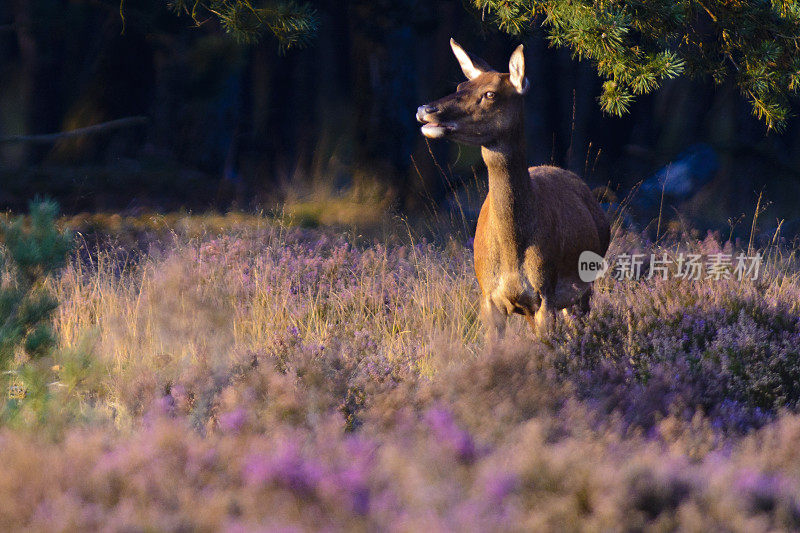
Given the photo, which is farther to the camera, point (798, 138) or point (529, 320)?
point (798, 138)

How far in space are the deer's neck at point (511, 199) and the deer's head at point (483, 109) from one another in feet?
0.37

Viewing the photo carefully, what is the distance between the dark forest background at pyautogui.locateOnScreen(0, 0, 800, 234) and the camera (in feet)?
37.5

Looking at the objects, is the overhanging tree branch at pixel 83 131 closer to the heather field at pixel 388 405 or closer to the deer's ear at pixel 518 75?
the heather field at pixel 388 405

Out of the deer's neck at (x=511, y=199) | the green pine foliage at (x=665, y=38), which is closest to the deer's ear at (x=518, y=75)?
the deer's neck at (x=511, y=199)

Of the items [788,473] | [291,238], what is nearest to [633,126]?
[291,238]

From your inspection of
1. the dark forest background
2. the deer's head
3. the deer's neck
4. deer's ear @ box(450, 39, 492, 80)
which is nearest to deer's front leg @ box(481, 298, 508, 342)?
the deer's neck

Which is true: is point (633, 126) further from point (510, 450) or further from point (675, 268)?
point (510, 450)

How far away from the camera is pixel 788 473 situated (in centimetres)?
304

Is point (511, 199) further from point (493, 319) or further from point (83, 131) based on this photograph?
point (83, 131)

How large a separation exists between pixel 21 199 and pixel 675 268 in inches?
340

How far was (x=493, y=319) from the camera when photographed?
5121 mm

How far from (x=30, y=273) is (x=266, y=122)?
884cm

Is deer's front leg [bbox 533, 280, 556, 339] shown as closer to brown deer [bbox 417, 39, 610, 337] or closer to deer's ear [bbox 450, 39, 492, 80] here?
brown deer [bbox 417, 39, 610, 337]

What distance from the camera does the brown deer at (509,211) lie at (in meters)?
4.79
